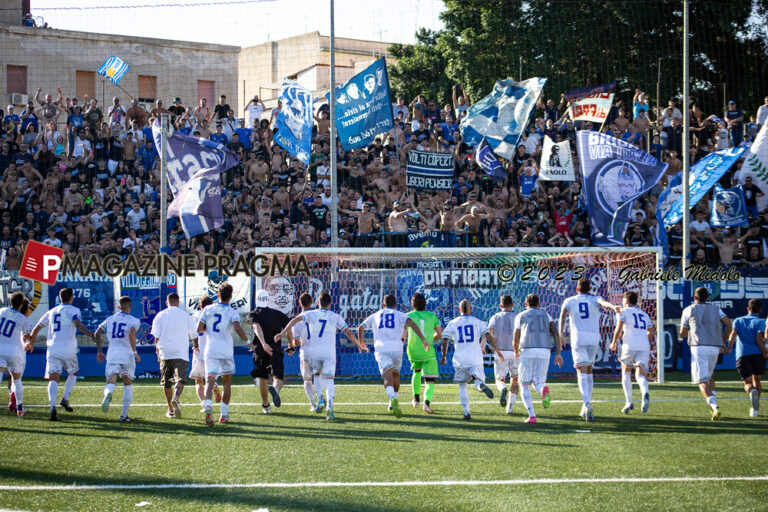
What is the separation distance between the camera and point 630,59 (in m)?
32.1

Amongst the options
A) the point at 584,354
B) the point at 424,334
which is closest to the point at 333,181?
the point at 424,334

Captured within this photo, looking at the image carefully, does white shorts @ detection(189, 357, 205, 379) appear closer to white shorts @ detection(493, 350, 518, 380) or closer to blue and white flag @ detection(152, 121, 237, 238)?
white shorts @ detection(493, 350, 518, 380)

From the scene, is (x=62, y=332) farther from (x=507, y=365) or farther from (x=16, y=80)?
(x=16, y=80)

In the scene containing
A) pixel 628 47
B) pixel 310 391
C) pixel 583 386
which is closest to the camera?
pixel 583 386

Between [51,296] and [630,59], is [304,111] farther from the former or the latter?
[630,59]

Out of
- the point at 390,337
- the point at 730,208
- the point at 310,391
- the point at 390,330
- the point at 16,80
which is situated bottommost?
the point at 310,391

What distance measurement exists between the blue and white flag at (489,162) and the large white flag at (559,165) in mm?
1163

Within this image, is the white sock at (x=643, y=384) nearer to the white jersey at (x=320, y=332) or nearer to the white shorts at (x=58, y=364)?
the white jersey at (x=320, y=332)

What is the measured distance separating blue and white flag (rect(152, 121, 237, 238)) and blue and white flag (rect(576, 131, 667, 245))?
9363 millimetres

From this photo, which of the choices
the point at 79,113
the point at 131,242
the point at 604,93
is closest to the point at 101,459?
the point at 131,242

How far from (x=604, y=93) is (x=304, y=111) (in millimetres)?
9926

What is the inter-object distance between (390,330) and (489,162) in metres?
10.8

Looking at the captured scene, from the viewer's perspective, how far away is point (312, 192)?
878 inches

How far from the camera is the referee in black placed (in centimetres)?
1288
